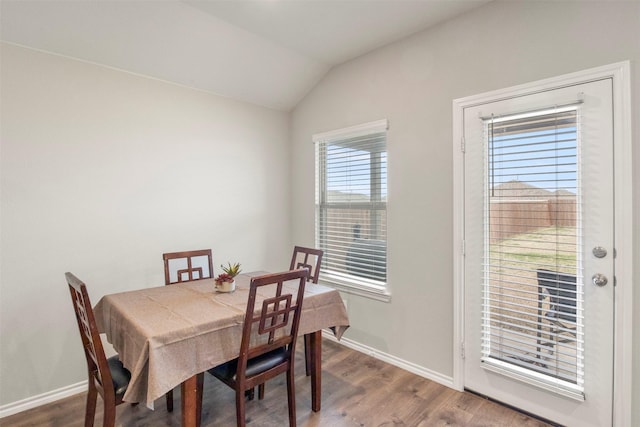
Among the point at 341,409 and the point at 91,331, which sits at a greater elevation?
the point at 91,331

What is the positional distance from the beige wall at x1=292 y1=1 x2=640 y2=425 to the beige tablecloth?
79cm

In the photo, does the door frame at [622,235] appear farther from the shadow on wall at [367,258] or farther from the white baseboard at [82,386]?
the shadow on wall at [367,258]

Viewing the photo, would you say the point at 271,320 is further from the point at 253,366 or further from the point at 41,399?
the point at 41,399

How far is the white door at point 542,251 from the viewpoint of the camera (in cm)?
188

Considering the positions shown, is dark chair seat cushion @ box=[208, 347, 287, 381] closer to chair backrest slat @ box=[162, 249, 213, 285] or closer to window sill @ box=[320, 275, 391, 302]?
chair backrest slat @ box=[162, 249, 213, 285]

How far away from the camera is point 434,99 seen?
2.59 meters

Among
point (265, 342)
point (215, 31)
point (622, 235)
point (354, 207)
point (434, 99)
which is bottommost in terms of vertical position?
point (265, 342)

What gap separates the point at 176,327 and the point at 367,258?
76.0 inches

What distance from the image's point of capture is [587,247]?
1.92 m

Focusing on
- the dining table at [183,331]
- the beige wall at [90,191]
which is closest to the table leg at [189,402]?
the dining table at [183,331]

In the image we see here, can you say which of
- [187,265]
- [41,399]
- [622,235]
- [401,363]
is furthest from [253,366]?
[622,235]

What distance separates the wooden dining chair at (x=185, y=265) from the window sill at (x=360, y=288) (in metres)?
1.21

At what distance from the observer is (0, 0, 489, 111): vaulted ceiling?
222 cm

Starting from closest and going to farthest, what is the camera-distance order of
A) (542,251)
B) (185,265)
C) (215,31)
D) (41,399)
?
(542,251) → (41,399) → (215,31) → (185,265)
